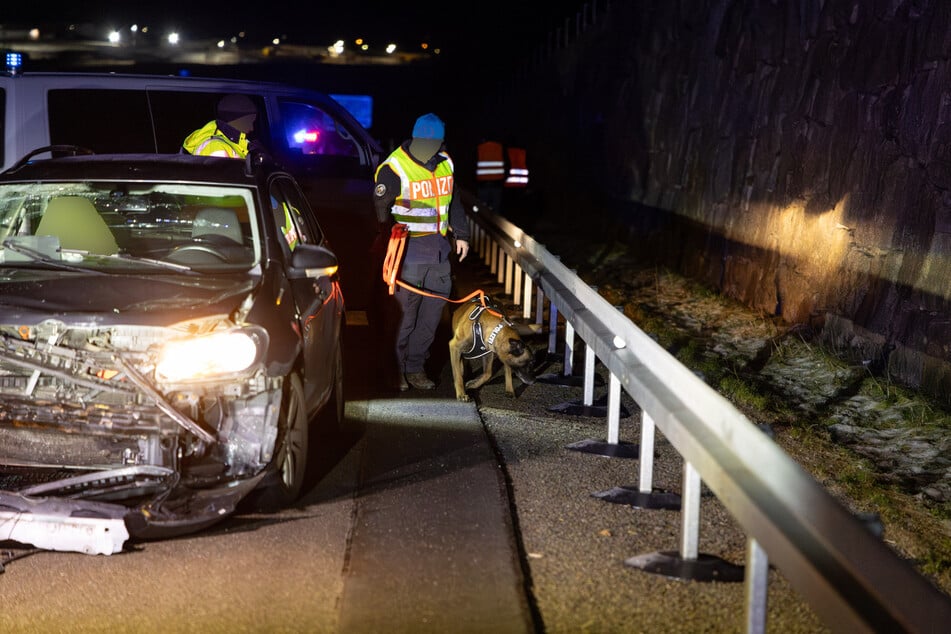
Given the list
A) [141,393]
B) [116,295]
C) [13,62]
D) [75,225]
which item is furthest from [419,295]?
[13,62]

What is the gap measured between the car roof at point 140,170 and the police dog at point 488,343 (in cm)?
214

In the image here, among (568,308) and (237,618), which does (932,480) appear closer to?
(568,308)

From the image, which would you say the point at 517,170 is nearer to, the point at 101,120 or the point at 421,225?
the point at 101,120

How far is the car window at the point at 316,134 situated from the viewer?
1119cm

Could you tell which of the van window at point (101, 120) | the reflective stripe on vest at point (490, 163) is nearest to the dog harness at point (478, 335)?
the van window at point (101, 120)

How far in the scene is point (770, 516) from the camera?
3605 mm

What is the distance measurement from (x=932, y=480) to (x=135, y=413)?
4.54 m

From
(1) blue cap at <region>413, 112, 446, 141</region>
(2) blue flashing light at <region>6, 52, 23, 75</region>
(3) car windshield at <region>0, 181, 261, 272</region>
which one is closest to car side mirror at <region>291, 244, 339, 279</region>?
(3) car windshield at <region>0, 181, 261, 272</region>

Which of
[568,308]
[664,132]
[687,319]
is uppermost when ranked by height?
[664,132]

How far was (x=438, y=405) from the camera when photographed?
8.09 metres

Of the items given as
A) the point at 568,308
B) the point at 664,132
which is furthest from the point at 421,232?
the point at 664,132

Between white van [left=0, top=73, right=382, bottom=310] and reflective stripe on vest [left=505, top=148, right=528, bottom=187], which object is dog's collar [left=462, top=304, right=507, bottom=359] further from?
reflective stripe on vest [left=505, top=148, right=528, bottom=187]

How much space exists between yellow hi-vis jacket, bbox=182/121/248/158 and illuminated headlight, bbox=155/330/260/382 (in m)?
4.25

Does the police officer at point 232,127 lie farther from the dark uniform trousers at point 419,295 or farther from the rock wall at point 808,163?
the rock wall at point 808,163
